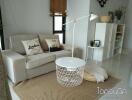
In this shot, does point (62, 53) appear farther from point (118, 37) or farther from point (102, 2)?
point (118, 37)

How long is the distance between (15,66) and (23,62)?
164mm

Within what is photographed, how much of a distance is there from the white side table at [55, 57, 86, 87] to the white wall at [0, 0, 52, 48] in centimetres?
149

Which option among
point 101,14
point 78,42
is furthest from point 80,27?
point 101,14

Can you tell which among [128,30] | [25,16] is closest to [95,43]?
[25,16]

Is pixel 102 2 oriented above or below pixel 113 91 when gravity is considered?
above

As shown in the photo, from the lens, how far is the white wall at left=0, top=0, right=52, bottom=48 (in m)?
3.06

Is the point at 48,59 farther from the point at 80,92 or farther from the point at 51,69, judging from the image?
the point at 80,92

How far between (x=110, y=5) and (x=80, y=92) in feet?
11.1

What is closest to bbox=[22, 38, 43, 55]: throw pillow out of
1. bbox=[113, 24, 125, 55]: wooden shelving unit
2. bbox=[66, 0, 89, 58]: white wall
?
bbox=[66, 0, 89, 58]: white wall

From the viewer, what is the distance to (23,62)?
2494mm

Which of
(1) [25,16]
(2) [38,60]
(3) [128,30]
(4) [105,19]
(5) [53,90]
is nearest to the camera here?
(5) [53,90]

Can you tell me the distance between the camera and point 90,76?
2.74 m

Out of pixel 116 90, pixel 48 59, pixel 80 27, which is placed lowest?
pixel 116 90

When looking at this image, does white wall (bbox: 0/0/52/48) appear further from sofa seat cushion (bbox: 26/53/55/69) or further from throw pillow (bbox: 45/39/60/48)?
sofa seat cushion (bbox: 26/53/55/69)
